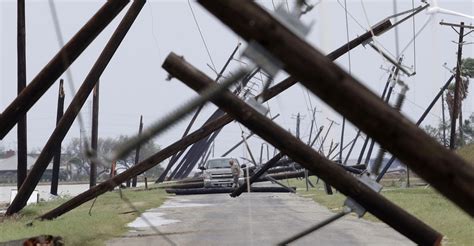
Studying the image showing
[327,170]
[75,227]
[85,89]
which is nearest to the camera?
[327,170]

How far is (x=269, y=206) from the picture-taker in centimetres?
3188

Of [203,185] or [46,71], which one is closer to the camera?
[46,71]

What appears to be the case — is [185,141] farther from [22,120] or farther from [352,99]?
[352,99]

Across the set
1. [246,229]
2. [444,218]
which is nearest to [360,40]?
[246,229]

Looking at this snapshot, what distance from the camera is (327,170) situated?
6469 mm

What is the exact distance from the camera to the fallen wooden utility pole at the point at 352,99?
12.9ft

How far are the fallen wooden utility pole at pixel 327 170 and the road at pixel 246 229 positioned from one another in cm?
736

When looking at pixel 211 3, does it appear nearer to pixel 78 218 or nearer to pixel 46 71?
pixel 46 71

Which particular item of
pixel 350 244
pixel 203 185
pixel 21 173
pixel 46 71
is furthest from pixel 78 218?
pixel 203 185

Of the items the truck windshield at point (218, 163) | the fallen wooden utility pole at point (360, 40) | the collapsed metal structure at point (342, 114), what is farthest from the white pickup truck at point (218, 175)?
the collapsed metal structure at point (342, 114)

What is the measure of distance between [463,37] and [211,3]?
43177 mm

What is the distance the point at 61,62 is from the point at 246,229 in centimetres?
939

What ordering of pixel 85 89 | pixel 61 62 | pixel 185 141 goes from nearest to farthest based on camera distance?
pixel 61 62 < pixel 185 141 < pixel 85 89

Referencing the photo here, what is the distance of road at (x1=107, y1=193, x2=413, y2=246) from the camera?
58.5 feet
